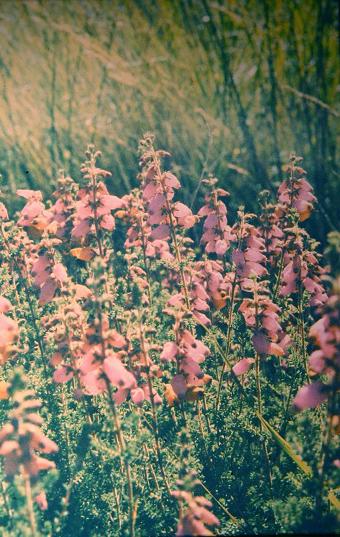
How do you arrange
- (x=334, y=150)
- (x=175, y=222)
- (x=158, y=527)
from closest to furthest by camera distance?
(x=158, y=527), (x=175, y=222), (x=334, y=150)

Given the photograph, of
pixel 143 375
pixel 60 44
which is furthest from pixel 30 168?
pixel 143 375

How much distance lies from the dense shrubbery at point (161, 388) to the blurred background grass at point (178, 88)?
60cm

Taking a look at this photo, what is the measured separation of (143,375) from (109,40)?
3.37 m

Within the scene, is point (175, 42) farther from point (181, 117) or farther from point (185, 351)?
point (185, 351)

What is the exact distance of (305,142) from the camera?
375 cm

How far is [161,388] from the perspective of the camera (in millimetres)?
2852

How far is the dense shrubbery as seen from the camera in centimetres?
192

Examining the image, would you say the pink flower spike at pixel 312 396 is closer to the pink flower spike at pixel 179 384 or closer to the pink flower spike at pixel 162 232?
the pink flower spike at pixel 179 384

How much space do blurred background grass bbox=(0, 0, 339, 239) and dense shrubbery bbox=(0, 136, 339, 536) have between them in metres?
0.60

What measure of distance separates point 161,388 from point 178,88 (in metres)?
2.53

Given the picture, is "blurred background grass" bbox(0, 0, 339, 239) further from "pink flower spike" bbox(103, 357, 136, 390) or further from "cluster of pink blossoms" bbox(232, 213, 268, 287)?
"pink flower spike" bbox(103, 357, 136, 390)

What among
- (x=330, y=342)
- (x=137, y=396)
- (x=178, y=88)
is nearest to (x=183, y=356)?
(x=137, y=396)

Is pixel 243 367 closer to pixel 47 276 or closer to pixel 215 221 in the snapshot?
pixel 215 221

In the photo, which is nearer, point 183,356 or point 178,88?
point 183,356
